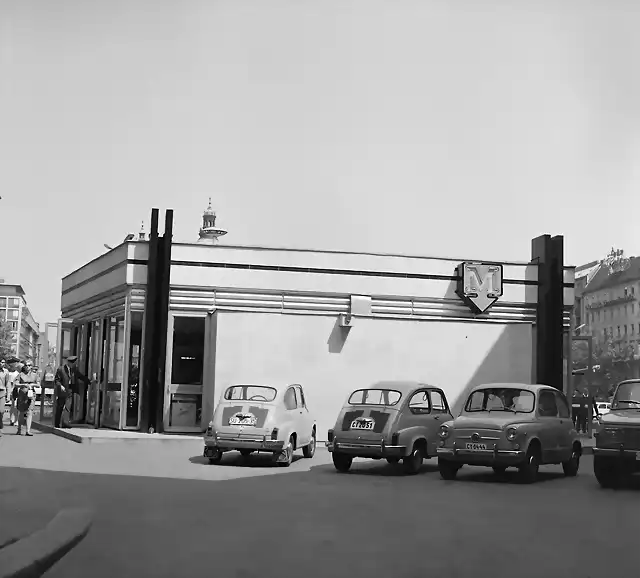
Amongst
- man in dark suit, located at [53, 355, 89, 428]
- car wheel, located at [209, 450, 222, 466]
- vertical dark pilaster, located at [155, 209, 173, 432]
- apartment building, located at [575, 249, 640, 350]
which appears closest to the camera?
car wheel, located at [209, 450, 222, 466]

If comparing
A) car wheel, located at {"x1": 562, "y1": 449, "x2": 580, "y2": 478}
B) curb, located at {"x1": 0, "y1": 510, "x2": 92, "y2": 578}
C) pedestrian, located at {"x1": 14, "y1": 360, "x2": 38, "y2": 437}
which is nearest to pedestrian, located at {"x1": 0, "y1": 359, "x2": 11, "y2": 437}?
pedestrian, located at {"x1": 14, "y1": 360, "x2": 38, "y2": 437}

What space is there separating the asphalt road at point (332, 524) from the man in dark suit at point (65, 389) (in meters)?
11.6

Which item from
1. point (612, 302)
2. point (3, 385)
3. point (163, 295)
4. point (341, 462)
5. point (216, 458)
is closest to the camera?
point (341, 462)

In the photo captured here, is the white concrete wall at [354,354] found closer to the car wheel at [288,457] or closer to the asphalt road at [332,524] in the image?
the car wheel at [288,457]

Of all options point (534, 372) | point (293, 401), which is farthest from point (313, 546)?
point (534, 372)

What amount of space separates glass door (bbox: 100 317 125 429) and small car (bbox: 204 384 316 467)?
29.6 ft

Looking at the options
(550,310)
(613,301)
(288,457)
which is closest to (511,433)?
(288,457)

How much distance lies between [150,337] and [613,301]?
96.9 m

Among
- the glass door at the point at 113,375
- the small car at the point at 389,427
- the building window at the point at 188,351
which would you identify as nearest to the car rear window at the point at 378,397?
the small car at the point at 389,427

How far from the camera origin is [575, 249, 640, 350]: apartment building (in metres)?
113

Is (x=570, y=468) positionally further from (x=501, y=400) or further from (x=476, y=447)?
(x=476, y=447)

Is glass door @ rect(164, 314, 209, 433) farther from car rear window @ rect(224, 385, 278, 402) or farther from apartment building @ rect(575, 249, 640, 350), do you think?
apartment building @ rect(575, 249, 640, 350)

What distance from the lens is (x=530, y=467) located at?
16469mm

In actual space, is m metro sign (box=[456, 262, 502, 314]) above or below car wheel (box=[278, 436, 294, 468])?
above
